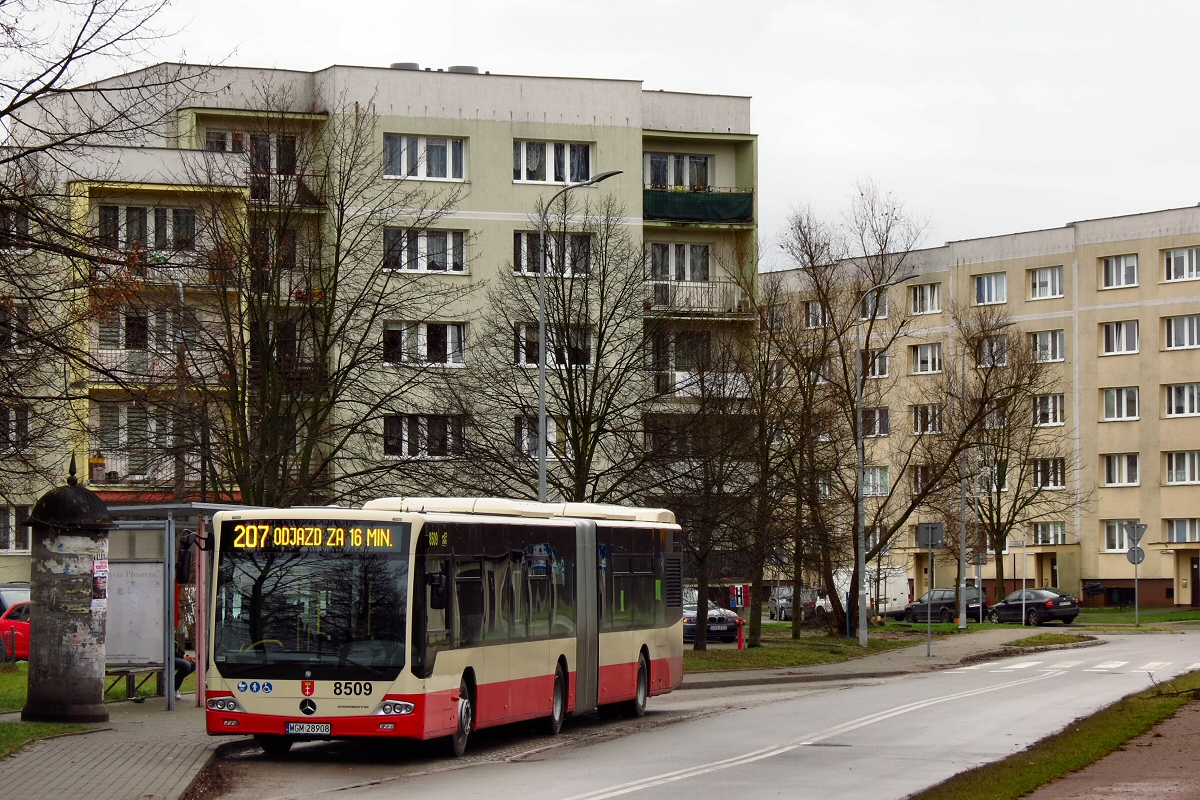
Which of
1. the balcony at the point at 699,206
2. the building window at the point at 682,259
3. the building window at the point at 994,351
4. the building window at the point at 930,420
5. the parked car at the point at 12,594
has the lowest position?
the parked car at the point at 12,594

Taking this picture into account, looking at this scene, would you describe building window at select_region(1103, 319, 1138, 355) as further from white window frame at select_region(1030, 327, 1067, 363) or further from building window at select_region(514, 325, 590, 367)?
building window at select_region(514, 325, 590, 367)

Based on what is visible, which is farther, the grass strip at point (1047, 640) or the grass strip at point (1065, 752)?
the grass strip at point (1047, 640)

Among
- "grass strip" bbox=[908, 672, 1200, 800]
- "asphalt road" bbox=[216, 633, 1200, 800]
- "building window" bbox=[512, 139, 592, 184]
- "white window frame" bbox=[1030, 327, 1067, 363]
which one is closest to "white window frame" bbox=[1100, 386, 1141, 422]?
"white window frame" bbox=[1030, 327, 1067, 363]

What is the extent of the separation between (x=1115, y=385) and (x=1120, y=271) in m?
5.77

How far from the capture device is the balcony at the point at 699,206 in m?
56.4

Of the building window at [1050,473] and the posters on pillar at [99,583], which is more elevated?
the building window at [1050,473]

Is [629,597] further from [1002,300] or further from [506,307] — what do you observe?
[1002,300]

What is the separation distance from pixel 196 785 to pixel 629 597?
1013 cm

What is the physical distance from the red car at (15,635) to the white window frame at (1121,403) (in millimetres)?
57242

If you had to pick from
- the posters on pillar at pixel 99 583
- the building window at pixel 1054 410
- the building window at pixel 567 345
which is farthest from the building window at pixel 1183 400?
the posters on pillar at pixel 99 583

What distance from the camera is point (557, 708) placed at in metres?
21.0

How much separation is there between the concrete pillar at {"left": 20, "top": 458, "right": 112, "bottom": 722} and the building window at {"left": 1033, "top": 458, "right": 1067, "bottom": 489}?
54.1 meters

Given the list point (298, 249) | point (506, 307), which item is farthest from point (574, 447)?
point (298, 249)

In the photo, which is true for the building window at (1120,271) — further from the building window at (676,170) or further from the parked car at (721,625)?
the parked car at (721,625)
